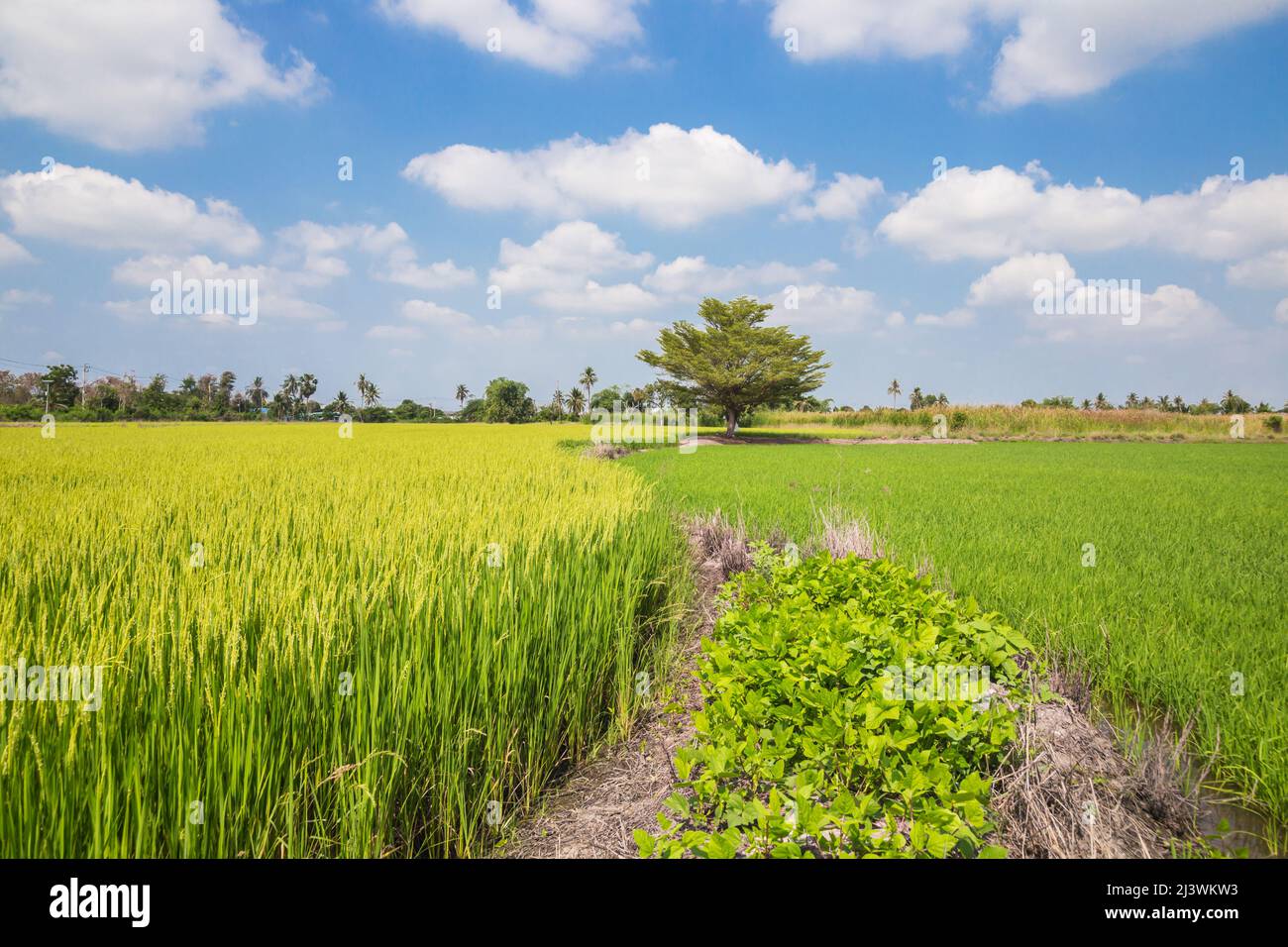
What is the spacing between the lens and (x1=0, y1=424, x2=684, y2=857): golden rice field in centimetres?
162

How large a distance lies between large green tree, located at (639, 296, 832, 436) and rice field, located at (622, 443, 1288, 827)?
994 inches

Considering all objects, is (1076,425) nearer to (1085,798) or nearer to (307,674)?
(1085,798)

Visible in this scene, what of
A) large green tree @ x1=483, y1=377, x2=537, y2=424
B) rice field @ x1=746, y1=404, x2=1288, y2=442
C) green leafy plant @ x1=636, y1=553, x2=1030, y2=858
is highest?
large green tree @ x1=483, y1=377, x2=537, y2=424

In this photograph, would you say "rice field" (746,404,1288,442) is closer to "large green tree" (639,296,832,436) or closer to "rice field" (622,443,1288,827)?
"large green tree" (639,296,832,436)

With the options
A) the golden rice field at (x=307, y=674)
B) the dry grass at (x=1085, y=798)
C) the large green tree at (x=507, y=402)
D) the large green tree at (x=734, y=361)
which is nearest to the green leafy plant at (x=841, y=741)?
the dry grass at (x=1085, y=798)

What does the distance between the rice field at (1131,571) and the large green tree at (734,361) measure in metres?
25.2

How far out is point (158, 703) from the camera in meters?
1.75

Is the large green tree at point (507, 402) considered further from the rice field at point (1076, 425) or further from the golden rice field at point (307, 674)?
the golden rice field at point (307, 674)

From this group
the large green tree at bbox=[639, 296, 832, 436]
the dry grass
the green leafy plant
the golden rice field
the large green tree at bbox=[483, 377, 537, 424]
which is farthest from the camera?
the large green tree at bbox=[483, 377, 537, 424]

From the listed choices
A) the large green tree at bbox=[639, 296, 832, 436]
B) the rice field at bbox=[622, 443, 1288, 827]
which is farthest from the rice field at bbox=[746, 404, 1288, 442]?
the rice field at bbox=[622, 443, 1288, 827]

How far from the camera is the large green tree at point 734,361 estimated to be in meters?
36.8

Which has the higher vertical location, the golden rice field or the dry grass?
the golden rice field
